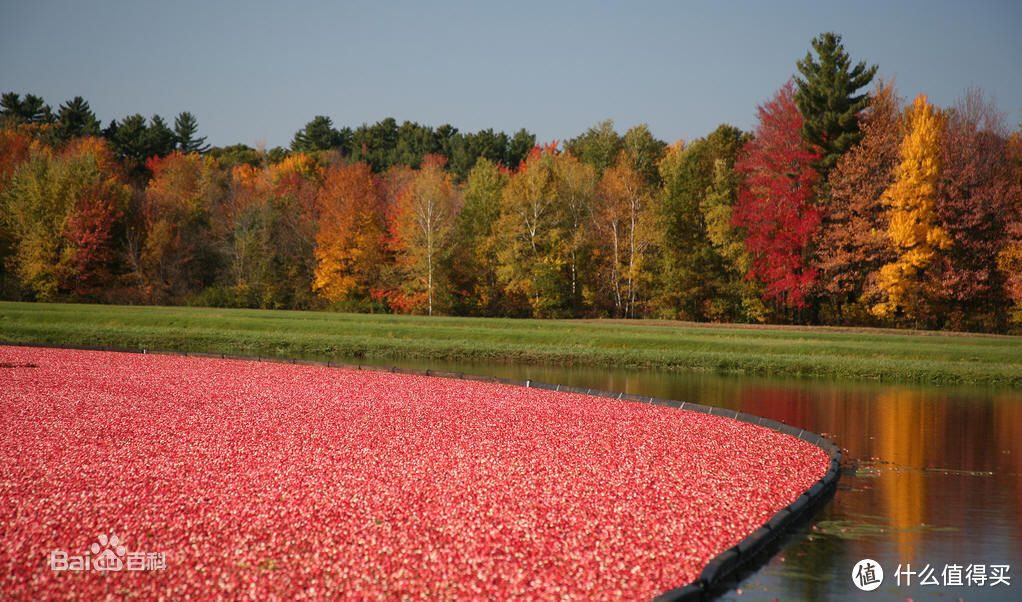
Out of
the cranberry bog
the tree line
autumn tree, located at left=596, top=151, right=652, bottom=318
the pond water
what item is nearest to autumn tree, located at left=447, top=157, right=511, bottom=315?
the tree line

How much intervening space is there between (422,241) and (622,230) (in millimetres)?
11286

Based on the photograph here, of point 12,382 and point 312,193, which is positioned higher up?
point 312,193

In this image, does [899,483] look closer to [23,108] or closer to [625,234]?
[625,234]

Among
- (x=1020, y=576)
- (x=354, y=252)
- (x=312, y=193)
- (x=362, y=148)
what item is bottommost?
(x=1020, y=576)

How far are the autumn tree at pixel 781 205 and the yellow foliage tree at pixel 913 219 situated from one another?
10.9 feet

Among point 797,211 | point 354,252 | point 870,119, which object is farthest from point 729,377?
point 354,252

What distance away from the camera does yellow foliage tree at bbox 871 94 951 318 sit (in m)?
33.4

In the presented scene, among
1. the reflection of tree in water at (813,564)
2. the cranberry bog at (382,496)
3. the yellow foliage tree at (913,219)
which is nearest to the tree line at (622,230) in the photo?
the yellow foliage tree at (913,219)

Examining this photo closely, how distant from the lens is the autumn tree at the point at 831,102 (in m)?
37.2

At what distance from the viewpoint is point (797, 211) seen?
120 ft

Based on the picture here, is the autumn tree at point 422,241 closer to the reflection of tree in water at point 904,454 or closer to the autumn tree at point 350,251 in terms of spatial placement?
the autumn tree at point 350,251

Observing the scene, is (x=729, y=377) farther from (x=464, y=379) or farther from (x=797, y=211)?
(x=797, y=211)

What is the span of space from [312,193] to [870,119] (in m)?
37.0

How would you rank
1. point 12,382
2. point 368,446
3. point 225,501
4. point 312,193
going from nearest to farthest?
point 225,501 < point 368,446 < point 12,382 < point 312,193
